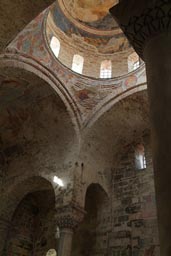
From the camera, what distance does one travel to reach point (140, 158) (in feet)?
34.6

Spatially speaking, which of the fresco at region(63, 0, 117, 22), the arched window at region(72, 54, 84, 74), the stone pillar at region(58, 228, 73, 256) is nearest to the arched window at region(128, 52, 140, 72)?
the arched window at region(72, 54, 84, 74)

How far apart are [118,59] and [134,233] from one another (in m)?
6.74

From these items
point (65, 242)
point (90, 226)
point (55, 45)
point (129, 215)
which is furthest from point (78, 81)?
point (65, 242)

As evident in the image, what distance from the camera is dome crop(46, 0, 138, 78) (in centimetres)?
1092

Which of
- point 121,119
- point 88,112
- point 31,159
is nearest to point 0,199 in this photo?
point 31,159

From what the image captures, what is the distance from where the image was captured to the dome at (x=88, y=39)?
1092cm

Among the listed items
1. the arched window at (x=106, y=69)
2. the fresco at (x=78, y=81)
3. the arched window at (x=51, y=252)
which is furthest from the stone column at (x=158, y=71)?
Answer: the arched window at (x=51, y=252)

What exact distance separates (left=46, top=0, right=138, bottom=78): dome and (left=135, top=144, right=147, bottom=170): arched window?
119 inches

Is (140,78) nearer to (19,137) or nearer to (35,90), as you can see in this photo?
(35,90)

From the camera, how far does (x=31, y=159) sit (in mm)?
10672

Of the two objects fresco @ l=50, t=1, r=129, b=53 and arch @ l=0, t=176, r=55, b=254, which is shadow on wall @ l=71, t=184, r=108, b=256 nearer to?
arch @ l=0, t=176, r=55, b=254

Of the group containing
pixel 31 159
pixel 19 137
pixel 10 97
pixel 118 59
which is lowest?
pixel 31 159

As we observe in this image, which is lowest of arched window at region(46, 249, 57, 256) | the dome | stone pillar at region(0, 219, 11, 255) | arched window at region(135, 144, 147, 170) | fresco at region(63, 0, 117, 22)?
arched window at region(46, 249, 57, 256)

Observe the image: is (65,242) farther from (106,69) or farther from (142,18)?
(106,69)
